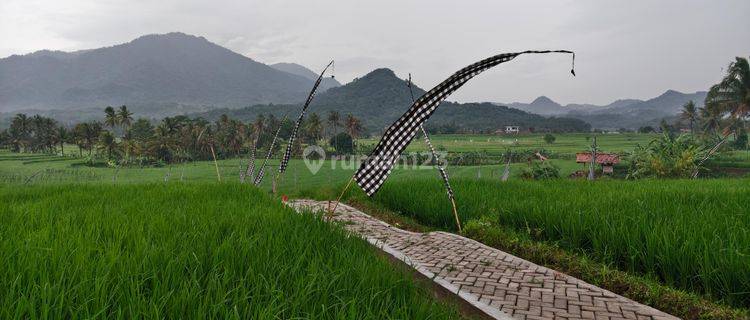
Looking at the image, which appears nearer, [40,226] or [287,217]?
[40,226]

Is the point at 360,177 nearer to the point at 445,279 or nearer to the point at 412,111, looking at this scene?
the point at 412,111

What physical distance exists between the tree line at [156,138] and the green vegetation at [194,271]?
74192 millimetres

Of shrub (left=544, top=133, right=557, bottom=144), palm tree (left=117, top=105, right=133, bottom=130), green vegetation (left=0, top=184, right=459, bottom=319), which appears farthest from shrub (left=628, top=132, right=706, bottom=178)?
palm tree (left=117, top=105, right=133, bottom=130)

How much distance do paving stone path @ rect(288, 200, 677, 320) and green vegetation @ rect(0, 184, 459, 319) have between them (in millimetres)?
986

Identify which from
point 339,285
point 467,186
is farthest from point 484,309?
point 467,186

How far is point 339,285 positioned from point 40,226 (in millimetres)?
4303

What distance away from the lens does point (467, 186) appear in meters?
12.9

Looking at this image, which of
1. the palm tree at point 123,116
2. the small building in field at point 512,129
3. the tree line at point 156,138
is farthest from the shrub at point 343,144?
the small building in field at point 512,129

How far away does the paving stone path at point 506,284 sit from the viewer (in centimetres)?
484

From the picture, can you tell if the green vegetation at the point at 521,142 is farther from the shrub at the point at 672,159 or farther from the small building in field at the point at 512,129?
the shrub at the point at 672,159

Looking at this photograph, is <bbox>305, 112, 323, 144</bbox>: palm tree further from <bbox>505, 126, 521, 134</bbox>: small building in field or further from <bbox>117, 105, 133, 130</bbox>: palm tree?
A: <bbox>505, 126, 521, 134</bbox>: small building in field

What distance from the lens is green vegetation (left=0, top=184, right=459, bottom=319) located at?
2.94m

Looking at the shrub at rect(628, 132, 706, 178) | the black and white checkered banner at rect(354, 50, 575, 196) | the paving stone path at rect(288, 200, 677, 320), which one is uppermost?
the black and white checkered banner at rect(354, 50, 575, 196)

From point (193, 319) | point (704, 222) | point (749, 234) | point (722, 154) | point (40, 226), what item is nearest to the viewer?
point (193, 319)
